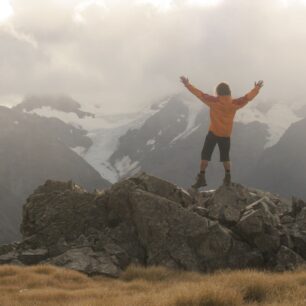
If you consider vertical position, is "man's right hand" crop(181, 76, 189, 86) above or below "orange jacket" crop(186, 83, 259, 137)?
above

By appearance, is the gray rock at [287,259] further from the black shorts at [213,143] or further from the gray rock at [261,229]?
the black shorts at [213,143]

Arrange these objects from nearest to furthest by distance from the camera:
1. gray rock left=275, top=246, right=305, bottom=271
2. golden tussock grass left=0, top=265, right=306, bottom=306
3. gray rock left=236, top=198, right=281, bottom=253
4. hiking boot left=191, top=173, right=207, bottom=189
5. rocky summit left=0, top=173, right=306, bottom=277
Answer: golden tussock grass left=0, top=265, right=306, bottom=306 < gray rock left=275, top=246, right=305, bottom=271 < rocky summit left=0, top=173, right=306, bottom=277 < gray rock left=236, top=198, right=281, bottom=253 < hiking boot left=191, top=173, right=207, bottom=189

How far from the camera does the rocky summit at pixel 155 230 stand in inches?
727

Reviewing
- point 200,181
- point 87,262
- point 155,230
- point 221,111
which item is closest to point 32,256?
point 87,262

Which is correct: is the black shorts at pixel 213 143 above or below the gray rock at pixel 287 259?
above

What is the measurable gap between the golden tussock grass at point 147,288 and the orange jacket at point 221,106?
19.9ft

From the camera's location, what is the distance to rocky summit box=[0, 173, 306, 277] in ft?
60.5

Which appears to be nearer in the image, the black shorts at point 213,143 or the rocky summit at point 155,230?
the rocky summit at point 155,230

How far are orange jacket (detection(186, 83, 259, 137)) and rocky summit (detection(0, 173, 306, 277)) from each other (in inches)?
95.2

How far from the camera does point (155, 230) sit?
19.3 metres

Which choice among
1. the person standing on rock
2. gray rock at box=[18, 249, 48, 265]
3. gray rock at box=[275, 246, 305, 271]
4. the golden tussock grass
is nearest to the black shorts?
the person standing on rock

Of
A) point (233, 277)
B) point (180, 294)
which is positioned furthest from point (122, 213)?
point (180, 294)

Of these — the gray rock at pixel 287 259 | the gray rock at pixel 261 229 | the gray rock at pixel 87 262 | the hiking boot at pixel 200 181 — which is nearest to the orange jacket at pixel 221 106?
the hiking boot at pixel 200 181

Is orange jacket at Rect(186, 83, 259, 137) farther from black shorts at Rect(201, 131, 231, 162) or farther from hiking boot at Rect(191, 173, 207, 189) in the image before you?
hiking boot at Rect(191, 173, 207, 189)
